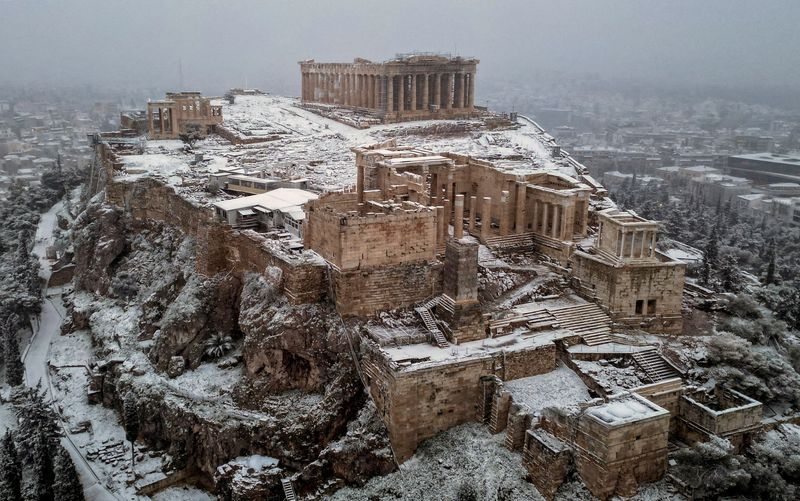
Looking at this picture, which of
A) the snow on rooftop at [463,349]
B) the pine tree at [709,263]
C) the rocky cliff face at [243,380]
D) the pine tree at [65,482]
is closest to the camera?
the snow on rooftop at [463,349]

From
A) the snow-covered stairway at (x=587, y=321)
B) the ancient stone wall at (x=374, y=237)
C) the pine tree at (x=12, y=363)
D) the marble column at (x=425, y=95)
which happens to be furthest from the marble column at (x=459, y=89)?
the pine tree at (x=12, y=363)

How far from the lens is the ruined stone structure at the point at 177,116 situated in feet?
205

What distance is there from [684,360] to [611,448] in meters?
8.59

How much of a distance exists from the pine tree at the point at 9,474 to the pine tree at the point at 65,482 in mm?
1980

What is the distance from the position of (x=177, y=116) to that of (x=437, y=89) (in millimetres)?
25042

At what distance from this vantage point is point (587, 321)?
30.6m

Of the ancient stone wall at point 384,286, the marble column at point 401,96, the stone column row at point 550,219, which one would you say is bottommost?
the ancient stone wall at point 384,286

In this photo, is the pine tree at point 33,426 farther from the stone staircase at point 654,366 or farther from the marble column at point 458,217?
the stone staircase at point 654,366

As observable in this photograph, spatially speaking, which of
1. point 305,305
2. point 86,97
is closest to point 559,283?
point 305,305

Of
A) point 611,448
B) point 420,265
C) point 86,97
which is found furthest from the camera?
point 86,97

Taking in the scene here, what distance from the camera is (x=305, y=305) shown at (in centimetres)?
3042

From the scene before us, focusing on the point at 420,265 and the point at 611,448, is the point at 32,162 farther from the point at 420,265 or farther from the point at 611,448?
the point at 611,448

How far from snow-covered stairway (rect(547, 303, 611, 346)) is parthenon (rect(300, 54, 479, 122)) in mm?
37984

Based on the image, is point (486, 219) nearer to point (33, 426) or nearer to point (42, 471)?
point (42, 471)
